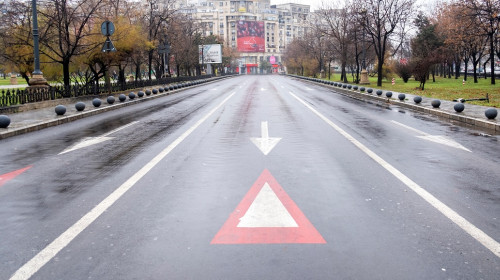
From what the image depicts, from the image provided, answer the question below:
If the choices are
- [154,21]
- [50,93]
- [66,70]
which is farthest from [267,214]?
[154,21]

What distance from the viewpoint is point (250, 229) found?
491cm

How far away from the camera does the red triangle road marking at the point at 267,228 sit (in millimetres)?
4586

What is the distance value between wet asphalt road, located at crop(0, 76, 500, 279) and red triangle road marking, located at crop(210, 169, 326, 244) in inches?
1.8

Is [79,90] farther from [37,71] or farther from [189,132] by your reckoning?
[189,132]

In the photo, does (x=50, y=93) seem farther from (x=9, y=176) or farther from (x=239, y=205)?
(x=239, y=205)

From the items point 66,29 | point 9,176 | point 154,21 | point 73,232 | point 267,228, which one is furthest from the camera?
point 154,21

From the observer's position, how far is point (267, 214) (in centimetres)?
540

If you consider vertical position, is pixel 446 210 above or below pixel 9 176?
below

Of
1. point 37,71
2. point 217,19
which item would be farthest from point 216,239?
point 217,19

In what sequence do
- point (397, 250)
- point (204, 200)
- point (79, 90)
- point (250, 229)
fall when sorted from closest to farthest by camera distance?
point (397, 250)
point (250, 229)
point (204, 200)
point (79, 90)

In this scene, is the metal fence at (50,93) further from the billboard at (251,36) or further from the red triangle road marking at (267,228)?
the billboard at (251,36)

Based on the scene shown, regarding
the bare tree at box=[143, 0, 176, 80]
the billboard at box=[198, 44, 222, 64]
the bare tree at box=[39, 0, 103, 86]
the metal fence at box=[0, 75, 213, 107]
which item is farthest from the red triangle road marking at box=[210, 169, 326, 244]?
the billboard at box=[198, 44, 222, 64]

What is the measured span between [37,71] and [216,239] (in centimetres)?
2039

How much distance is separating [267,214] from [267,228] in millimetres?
457
